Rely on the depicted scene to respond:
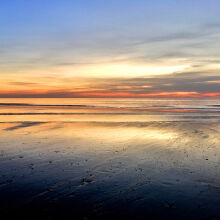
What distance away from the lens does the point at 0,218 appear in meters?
6.70

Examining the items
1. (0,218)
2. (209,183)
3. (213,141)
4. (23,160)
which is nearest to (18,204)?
(0,218)

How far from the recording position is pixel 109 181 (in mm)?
9906

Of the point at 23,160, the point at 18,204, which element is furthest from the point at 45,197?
the point at 23,160

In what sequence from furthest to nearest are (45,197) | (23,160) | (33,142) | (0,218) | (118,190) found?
(33,142) → (23,160) → (118,190) → (45,197) → (0,218)

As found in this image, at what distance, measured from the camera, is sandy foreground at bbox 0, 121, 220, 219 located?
289 inches

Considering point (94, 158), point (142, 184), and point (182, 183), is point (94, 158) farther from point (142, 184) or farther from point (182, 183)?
point (182, 183)

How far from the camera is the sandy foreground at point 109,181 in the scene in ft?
24.1

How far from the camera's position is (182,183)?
9766 mm

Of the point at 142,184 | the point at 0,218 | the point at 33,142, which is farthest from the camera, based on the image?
the point at 33,142

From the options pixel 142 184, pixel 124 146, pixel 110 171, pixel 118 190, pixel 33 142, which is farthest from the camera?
pixel 33 142

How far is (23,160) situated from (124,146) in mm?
7215

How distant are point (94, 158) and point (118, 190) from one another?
482 centimetres

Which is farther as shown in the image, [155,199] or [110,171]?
[110,171]

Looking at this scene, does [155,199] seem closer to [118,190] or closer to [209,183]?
[118,190]
